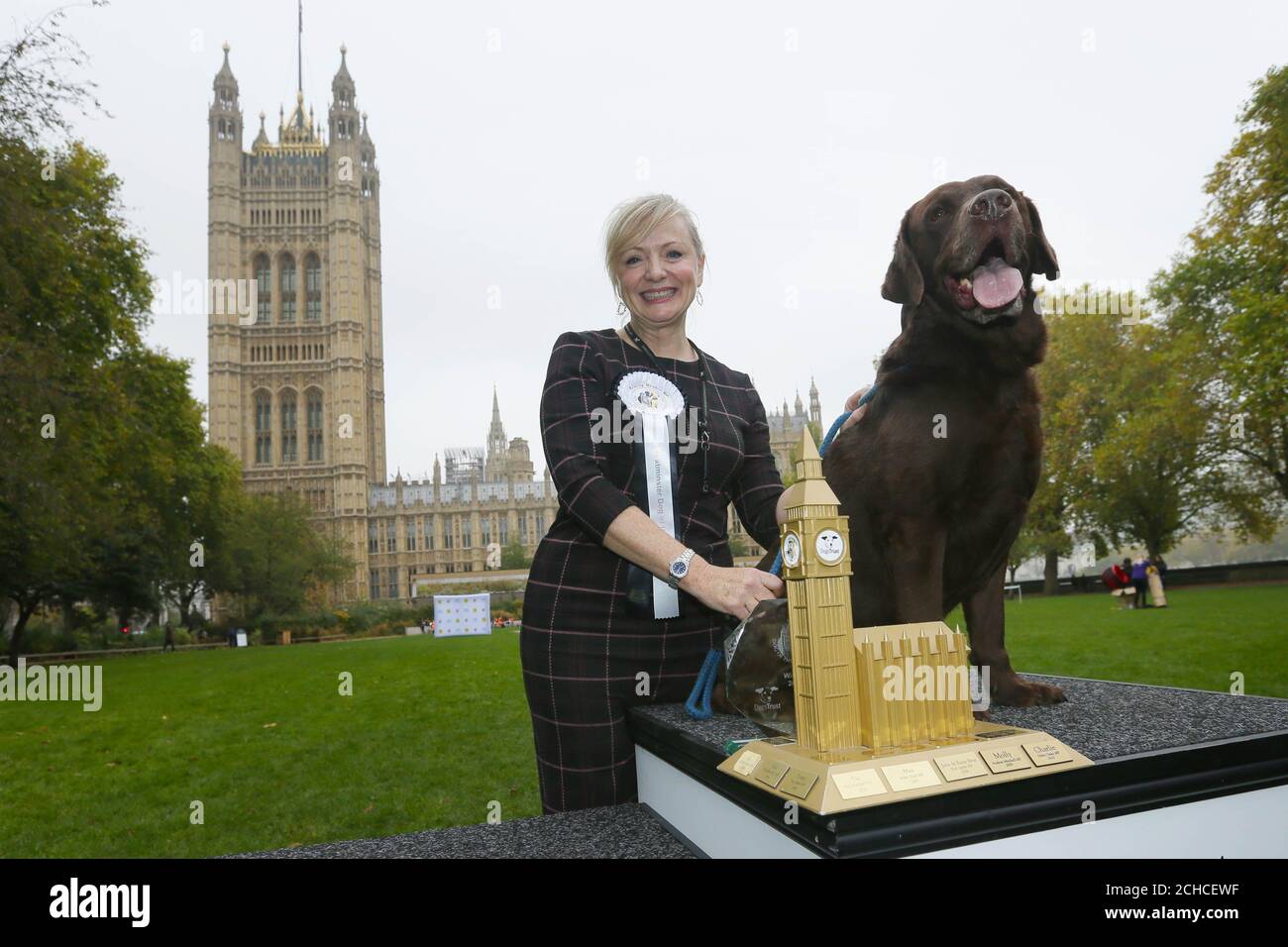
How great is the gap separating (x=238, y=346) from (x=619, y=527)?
7900 cm

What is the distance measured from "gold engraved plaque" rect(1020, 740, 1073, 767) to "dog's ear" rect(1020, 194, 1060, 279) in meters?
0.89

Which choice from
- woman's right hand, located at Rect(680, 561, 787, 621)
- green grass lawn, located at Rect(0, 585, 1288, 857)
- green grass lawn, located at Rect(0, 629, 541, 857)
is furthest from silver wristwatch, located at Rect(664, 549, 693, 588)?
green grass lawn, located at Rect(0, 629, 541, 857)

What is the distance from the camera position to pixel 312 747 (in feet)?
28.2

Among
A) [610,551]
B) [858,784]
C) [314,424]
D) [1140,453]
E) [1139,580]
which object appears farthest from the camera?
[314,424]

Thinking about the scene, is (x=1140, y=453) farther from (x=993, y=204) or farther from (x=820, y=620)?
(x=820, y=620)

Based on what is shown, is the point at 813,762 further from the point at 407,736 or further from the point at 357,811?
the point at 407,736

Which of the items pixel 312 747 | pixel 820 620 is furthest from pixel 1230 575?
pixel 820 620

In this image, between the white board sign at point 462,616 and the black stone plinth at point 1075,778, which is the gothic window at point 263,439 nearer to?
the white board sign at point 462,616

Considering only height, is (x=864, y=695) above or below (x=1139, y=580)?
above

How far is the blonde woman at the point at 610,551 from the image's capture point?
2.22m

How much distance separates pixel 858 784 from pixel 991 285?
37.6 inches

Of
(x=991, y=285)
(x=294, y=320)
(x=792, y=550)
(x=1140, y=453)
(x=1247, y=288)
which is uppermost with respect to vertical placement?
(x=294, y=320)

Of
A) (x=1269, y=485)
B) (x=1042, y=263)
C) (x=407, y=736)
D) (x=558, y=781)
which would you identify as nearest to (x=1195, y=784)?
(x=1042, y=263)

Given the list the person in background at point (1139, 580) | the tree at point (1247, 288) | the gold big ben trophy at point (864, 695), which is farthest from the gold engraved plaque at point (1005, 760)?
the person in background at point (1139, 580)
